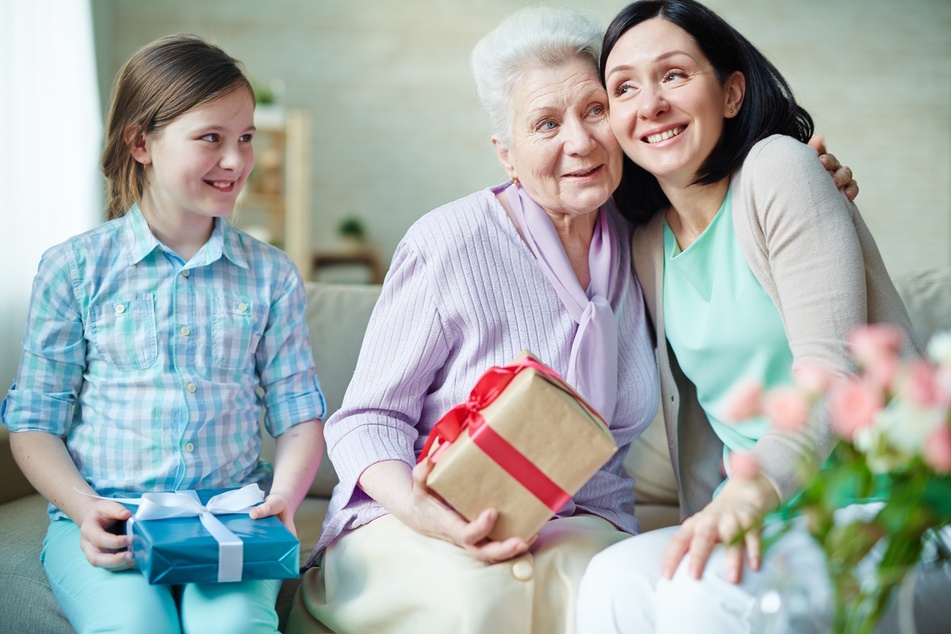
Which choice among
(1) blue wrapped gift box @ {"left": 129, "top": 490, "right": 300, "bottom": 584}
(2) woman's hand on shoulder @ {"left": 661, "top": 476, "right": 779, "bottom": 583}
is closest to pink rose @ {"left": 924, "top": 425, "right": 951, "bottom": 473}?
(2) woman's hand on shoulder @ {"left": 661, "top": 476, "right": 779, "bottom": 583}

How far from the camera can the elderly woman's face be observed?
1.64 meters

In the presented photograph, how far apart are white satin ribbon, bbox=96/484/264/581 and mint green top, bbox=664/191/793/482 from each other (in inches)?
31.4

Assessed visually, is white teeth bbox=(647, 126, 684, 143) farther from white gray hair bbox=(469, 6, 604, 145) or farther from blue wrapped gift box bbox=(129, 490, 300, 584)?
blue wrapped gift box bbox=(129, 490, 300, 584)

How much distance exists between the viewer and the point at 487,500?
4.22ft

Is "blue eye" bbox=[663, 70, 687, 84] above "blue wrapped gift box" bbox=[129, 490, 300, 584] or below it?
above

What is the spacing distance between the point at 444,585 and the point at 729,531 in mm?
430

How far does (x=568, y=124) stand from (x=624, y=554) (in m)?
0.78

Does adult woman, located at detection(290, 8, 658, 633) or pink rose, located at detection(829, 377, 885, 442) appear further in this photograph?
adult woman, located at detection(290, 8, 658, 633)

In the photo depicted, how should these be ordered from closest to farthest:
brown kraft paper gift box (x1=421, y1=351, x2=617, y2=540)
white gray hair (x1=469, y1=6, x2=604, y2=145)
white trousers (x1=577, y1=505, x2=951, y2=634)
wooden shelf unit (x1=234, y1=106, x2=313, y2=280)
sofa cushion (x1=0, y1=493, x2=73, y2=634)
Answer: white trousers (x1=577, y1=505, x2=951, y2=634) < brown kraft paper gift box (x1=421, y1=351, x2=617, y2=540) < sofa cushion (x1=0, y1=493, x2=73, y2=634) < white gray hair (x1=469, y1=6, x2=604, y2=145) < wooden shelf unit (x1=234, y1=106, x2=313, y2=280)

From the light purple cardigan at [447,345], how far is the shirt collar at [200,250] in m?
0.30

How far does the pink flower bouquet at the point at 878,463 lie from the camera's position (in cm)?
73

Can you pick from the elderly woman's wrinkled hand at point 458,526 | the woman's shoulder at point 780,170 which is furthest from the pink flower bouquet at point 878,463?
the woman's shoulder at point 780,170

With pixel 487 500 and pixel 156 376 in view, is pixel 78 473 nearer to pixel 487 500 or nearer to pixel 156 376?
pixel 156 376

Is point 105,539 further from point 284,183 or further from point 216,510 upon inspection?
point 284,183
